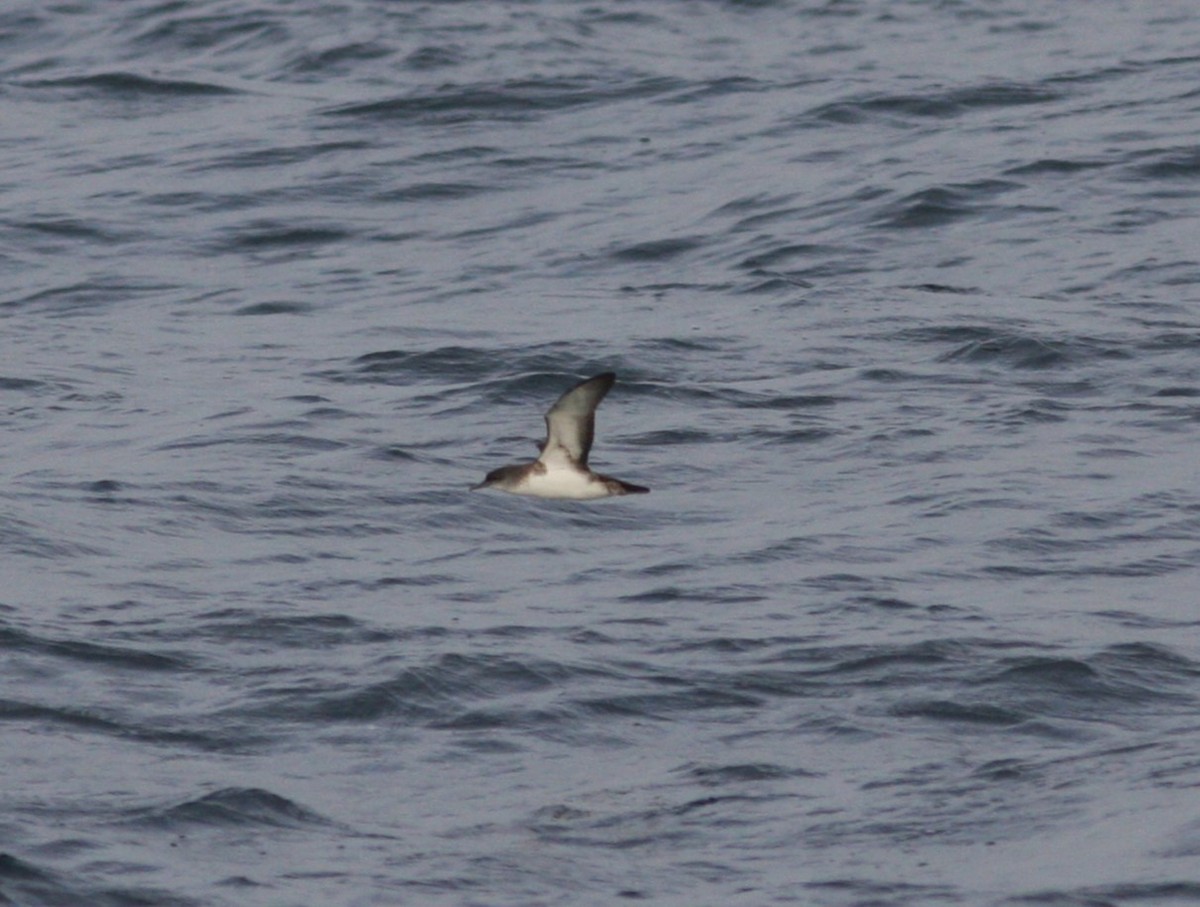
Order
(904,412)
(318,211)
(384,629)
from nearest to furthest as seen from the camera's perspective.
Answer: (384,629)
(904,412)
(318,211)

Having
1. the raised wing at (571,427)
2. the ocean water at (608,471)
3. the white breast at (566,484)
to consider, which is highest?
the raised wing at (571,427)

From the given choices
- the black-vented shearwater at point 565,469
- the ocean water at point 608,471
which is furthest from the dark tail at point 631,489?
the ocean water at point 608,471

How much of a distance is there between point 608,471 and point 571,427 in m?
4.04

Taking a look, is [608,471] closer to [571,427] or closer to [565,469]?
[565,469]

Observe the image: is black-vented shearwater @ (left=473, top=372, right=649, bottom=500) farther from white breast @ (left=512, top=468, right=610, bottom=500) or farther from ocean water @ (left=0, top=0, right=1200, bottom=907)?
ocean water @ (left=0, top=0, right=1200, bottom=907)

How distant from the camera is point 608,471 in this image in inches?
650

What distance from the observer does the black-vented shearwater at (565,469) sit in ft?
40.9

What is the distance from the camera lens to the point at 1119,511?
52.0ft

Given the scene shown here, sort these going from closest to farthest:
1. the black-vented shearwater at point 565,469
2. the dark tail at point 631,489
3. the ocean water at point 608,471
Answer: the ocean water at point 608,471 < the dark tail at point 631,489 < the black-vented shearwater at point 565,469

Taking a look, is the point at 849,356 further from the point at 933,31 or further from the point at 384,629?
the point at 933,31

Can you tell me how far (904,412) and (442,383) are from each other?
3.47 m

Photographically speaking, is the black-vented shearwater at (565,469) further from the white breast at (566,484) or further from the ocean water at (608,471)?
the ocean water at (608,471)

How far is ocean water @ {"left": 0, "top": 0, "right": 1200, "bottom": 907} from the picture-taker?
11.7m

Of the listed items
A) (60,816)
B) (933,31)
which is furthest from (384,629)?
(933,31)
